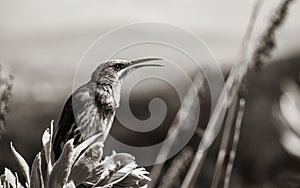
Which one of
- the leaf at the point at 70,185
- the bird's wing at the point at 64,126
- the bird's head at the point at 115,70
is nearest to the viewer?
the leaf at the point at 70,185

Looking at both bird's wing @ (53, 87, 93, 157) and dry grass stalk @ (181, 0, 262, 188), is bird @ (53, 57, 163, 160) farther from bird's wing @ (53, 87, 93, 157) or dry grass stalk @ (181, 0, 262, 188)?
dry grass stalk @ (181, 0, 262, 188)

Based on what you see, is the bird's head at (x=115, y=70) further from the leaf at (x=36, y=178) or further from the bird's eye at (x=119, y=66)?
the leaf at (x=36, y=178)

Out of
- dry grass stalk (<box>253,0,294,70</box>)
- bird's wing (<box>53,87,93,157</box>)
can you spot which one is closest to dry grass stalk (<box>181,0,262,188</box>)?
dry grass stalk (<box>253,0,294,70</box>)

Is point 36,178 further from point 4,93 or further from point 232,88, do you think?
point 232,88

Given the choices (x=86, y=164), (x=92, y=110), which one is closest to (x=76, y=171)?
(x=86, y=164)

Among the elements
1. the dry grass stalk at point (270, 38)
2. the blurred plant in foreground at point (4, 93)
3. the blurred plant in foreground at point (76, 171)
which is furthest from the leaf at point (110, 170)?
the dry grass stalk at point (270, 38)
